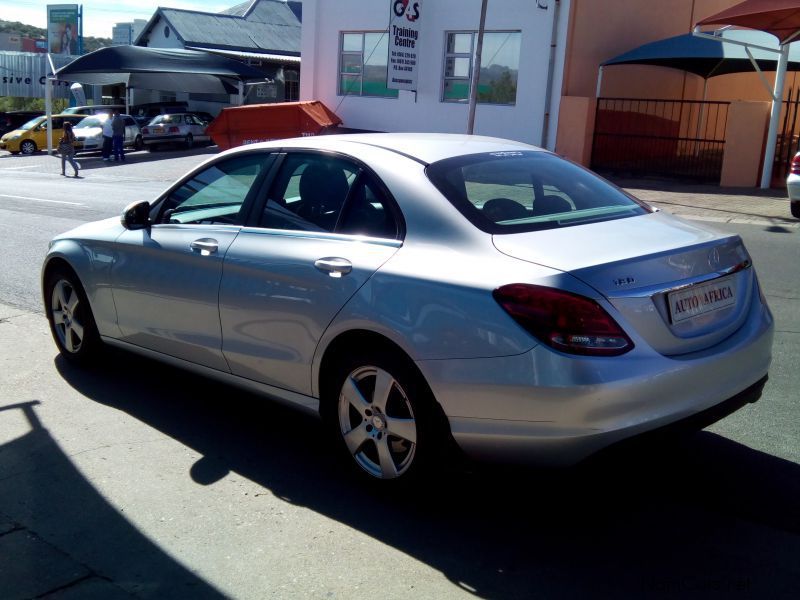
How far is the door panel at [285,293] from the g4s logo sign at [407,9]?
20.2m

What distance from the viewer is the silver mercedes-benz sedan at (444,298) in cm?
354

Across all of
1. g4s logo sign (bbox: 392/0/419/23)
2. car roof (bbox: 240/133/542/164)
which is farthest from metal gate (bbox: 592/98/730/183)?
car roof (bbox: 240/133/542/164)

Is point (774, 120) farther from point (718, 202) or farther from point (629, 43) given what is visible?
point (629, 43)

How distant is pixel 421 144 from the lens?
15.5 ft

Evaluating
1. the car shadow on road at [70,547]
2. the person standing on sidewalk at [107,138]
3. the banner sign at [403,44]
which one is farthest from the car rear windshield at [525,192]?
the person standing on sidewalk at [107,138]

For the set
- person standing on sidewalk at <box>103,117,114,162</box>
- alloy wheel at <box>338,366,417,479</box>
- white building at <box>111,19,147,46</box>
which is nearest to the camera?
alloy wheel at <box>338,366,417,479</box>

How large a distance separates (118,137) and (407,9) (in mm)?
12403

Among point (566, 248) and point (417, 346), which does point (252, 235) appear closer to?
point (417, 346)

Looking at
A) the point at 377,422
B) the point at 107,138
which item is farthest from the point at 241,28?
the point at 377,422

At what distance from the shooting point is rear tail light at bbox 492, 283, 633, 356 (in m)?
3.49

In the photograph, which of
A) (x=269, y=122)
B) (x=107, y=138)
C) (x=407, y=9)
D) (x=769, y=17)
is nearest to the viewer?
(x=769, y=17)

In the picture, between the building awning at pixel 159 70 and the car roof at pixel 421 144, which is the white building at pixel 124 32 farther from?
the car roof at pixel 421 144

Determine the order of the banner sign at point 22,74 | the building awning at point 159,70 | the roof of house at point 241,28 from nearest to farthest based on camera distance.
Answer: the building awning at point 159,70, the roof of house at point 241,28, the banner sign at point 22,74

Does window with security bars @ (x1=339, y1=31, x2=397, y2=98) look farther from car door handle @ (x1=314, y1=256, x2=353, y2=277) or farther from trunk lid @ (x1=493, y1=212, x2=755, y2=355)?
trunk lid @ (x1=493, y1=212, x2=755, y2=355)
